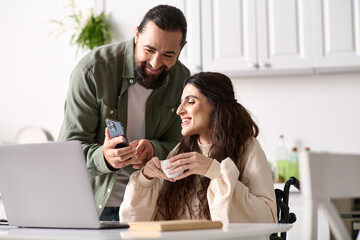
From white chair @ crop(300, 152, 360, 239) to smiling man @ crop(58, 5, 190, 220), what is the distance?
114 centimetres

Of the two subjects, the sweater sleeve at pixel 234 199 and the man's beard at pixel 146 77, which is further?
the man's beard at pixel 146 77

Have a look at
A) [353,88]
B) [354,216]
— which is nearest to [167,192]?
[354,216]

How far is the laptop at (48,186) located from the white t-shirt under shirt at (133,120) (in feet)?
2.89

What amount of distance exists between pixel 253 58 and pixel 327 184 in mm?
2839

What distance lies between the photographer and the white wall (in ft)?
13.0

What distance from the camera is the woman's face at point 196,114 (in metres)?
2.15

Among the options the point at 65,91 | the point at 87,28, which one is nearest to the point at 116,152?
the point at 87,28

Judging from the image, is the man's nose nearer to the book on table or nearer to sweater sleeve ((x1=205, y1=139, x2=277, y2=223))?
sweater sleeve ((x1=205, y1=139, x2=277, y2=223))

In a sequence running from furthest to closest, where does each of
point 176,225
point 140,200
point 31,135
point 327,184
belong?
point 31,135 < point 140,200 < point 176,225 < point 327,184

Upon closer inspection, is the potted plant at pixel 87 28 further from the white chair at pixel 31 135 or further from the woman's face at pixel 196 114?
the woman's face at pixel 196 114

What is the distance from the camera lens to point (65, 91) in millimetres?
4457

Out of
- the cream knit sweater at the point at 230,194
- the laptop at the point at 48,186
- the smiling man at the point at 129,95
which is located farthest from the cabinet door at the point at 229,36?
the laptop at the point at 48,186

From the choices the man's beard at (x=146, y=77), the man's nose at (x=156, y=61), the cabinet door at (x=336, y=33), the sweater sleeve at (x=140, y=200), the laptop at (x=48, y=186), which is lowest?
the sweater sleeve at (x=140, y=200)

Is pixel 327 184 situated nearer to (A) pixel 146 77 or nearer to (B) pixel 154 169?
(B) pixel 154 169
